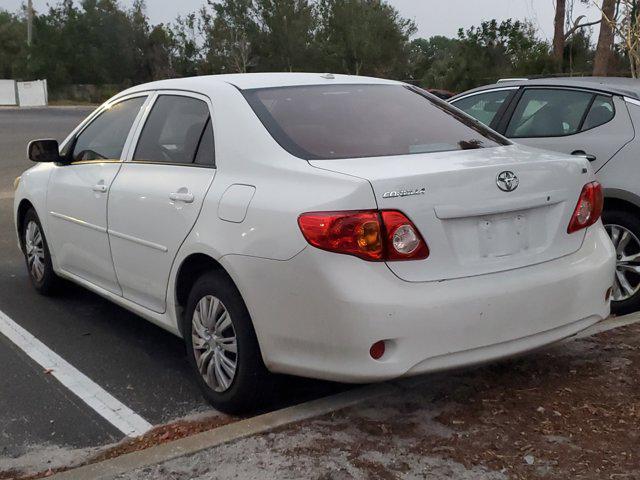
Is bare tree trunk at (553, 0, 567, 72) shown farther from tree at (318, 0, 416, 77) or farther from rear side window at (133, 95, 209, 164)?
tree at (318, 0, 416, 77)

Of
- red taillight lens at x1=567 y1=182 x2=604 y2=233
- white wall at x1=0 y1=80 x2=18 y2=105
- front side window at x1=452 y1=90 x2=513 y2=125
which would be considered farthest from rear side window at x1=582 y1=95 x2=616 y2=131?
white wall at x1=0 y1=80 x2=18 y2=105

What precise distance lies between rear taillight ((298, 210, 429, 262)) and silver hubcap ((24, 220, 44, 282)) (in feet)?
11.3

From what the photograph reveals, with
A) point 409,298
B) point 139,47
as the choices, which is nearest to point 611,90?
point 409,298

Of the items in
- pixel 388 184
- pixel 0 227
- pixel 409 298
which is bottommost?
pixel 0 227

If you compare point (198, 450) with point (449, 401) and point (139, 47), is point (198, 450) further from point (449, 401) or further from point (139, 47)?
point (139, 47)

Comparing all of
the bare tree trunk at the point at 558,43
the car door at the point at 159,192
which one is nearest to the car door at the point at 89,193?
the car door at the point at 159,192

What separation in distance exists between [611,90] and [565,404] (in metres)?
2.79

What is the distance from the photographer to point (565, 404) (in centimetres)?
401

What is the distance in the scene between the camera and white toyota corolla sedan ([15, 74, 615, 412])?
352 centimetres

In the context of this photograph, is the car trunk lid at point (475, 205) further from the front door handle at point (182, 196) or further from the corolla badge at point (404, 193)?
the front door handle at point (182, 196)

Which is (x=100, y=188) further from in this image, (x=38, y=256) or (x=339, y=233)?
(x=339, y=233)

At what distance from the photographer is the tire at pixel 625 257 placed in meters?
5.58

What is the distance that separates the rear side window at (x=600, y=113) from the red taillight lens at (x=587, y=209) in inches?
71.0

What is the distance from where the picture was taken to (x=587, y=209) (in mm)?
4141
